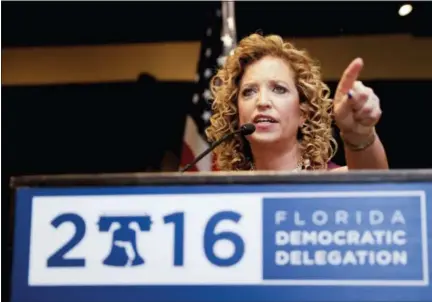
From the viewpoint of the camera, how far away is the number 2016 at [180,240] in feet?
2.45

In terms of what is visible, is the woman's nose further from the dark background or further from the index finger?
the dark background

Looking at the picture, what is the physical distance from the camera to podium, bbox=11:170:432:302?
2.38ft

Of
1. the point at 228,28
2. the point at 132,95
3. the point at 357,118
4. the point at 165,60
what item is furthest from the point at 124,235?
the point at 165,60

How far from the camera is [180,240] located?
76 centimetres

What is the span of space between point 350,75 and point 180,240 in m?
0.27

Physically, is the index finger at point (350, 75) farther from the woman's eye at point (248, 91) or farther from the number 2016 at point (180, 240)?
the woman's eye at point (248, 91)

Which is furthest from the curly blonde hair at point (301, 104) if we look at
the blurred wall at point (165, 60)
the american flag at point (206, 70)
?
the blurred wall at point (165, 60)

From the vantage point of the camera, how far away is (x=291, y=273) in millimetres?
732

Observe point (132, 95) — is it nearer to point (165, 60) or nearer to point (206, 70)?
point (165, 60)

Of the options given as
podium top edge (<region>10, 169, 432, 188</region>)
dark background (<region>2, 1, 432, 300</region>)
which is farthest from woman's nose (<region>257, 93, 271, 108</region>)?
dark background (<region>2, 1, 432, 300</region>)

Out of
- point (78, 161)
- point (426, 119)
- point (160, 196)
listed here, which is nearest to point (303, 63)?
point (160, 196)

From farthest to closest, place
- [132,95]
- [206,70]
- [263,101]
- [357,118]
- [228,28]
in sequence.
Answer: [132,95] < [206,70] < [228,28] < [263,101] < [357,118]

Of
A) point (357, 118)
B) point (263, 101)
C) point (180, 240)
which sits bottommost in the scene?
point (180, 240)

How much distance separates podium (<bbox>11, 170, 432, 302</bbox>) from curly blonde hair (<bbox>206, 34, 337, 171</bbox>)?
1.88 feet
